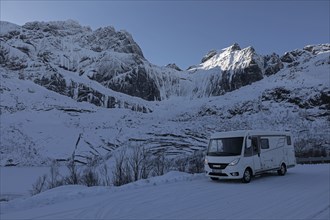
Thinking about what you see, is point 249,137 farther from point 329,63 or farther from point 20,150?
point 329,63

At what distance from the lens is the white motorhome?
15.6 meters

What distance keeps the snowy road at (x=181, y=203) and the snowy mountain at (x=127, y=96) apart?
21604mm

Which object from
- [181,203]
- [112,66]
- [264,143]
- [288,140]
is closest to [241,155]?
[264,143]

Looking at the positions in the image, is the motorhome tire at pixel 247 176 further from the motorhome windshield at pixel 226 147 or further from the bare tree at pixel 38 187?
the bare tree at pixel 38 187

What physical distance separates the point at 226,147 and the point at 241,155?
33.4 inches

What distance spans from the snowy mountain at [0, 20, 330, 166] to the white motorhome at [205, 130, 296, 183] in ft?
58.6

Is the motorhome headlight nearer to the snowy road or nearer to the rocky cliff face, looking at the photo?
the snowy road

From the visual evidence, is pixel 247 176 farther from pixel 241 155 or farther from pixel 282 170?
pixel 282 170

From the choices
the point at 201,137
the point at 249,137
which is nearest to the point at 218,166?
the point at 249,137

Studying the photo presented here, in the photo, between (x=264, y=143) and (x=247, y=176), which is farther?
(x=264, y=143)

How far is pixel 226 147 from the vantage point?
1630 cm

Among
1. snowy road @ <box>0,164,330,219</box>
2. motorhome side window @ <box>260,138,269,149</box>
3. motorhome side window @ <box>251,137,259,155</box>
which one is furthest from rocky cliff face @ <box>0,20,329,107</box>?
snowy road @ <box>0,164,330,219</box>

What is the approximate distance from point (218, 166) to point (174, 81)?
101 meters

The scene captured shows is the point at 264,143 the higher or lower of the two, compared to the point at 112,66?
lower
